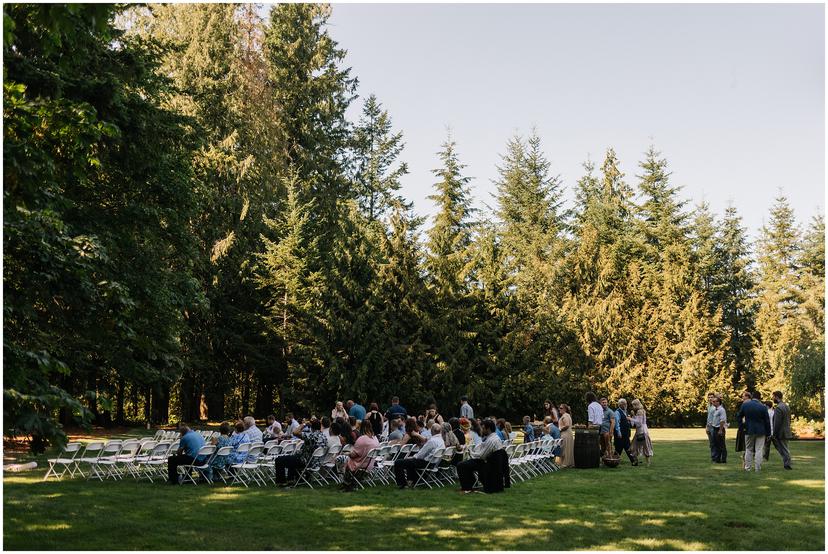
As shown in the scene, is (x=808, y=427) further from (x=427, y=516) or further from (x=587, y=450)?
(x=427, y=516)

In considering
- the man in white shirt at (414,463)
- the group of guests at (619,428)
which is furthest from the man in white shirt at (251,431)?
the group of guests at (619,428)

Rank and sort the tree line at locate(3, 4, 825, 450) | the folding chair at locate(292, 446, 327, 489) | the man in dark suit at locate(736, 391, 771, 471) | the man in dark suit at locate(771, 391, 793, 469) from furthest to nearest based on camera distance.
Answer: the tree line at locate(3, 4, 825, 450) < the man in dark suit at locate(771, 391, 793, 469) < the man in dark suit at locate(736, 391, 771, 471) < the folding chair at locate(292, 446, 327, 489)

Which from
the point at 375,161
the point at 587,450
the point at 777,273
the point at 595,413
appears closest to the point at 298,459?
the point at 587,450

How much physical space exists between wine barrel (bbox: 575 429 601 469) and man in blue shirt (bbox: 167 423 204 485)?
28.3 ft

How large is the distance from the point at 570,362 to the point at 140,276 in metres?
25.7

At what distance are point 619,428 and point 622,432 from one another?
124 mm

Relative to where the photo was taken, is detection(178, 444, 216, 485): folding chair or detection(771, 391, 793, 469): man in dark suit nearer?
detection(178, 444, 216, 485): folding chair

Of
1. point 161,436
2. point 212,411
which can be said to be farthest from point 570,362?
point 161,436

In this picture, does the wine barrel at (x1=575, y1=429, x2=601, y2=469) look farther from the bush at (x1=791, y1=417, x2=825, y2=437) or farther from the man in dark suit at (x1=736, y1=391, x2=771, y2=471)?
the bush at (x1=791, y1=417, x2=825, y2=437)

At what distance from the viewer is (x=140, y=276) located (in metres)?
19.9

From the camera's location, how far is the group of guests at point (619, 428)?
737 inches

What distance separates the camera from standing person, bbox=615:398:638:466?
749 inches

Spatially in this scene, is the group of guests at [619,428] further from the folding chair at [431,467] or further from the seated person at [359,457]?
the seated person at [359,457]

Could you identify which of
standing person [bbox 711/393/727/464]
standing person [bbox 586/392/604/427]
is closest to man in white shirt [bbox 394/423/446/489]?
standing person [bbox 586/392/604/427]
